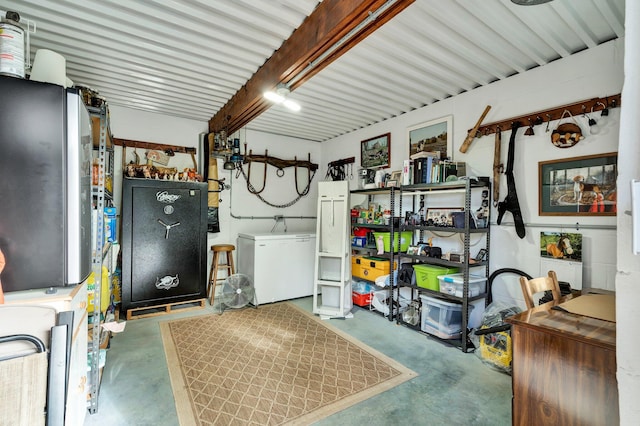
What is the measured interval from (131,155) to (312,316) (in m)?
3.46

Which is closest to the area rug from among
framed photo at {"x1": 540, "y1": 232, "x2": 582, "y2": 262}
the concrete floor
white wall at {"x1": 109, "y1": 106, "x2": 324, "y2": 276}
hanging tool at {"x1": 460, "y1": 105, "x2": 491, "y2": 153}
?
the concrete floor

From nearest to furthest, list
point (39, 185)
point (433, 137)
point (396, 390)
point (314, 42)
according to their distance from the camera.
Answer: point (39, 185) → point (314, 42) → point (396, 390) → point (433, 137)

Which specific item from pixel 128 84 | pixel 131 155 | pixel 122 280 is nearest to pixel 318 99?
pixel 128 84

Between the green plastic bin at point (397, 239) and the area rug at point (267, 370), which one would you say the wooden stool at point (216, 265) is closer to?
the area rug at point (267, 370)

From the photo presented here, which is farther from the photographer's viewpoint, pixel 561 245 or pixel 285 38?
pixel 561 245

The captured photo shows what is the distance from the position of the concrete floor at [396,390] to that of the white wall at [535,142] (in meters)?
1.04

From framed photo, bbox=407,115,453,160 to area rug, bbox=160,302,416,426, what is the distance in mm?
2564

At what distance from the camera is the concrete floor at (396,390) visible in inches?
79.5

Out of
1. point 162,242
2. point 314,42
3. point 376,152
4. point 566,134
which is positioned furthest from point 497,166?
point 162,242

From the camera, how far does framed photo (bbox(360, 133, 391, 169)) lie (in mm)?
4605

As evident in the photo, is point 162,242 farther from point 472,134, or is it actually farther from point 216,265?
point 472,134

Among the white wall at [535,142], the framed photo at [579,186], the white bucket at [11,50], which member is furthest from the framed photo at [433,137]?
the white bucket at [11,50]

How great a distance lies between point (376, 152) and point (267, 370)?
11.5 feet

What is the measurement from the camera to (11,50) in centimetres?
119
